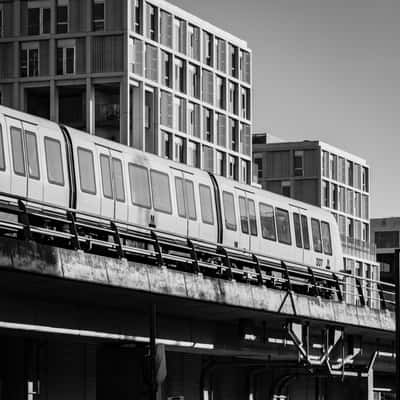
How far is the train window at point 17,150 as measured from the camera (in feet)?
100

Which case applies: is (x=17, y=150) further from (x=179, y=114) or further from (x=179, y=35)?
(x=179, y=35)

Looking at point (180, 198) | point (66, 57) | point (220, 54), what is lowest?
point (180, 198)

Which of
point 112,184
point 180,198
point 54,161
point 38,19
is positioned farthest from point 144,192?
point 38,19

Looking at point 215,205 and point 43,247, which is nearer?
point 43,247

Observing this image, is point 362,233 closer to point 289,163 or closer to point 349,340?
point 289,163

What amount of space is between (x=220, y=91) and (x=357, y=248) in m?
30.9

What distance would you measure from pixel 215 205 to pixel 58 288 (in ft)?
54.7

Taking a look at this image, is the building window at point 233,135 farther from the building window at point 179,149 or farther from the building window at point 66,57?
the building window at point 66,57

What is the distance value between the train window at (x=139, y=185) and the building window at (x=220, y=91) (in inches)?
2338

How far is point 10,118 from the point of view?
30766 millimetres

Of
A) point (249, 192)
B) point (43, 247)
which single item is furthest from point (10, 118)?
point (249, 192)

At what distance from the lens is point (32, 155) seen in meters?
31.5

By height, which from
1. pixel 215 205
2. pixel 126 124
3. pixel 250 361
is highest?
pixel 126 124

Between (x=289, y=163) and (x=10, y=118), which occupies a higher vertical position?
(x=289, y=163)
